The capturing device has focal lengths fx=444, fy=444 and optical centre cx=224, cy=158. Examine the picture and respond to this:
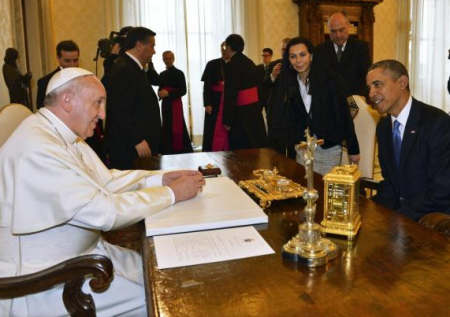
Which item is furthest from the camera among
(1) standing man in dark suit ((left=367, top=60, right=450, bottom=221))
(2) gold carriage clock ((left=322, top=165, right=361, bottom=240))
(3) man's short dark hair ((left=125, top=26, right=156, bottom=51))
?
(3) man's short dark hair ((left=125, top=26, right=156, bottom=51))

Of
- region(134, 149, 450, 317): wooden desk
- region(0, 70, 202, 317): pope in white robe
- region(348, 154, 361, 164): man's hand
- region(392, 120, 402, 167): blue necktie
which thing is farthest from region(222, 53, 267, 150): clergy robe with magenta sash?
region(134, 149, 450, 317): wooden desk

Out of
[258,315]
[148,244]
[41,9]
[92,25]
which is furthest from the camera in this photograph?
[92,25]

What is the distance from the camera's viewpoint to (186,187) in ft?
5.64

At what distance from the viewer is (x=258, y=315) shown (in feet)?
3.07

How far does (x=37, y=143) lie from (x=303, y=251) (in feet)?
3.10

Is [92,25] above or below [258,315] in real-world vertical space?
above

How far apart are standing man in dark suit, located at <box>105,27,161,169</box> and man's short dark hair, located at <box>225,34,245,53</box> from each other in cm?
137

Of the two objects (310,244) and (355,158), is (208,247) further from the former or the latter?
(355,158)

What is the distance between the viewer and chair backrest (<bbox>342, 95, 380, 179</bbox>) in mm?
3133

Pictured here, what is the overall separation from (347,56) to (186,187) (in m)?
3.68

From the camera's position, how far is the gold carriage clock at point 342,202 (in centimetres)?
137

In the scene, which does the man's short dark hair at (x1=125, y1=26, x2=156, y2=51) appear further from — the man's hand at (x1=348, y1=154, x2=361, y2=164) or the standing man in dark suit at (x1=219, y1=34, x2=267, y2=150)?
the man's hand at (x1=348, y1=154, x2=361, y2=164)

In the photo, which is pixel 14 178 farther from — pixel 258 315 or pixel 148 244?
pixel 258 315

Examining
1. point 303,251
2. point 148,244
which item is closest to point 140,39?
point 148,244
